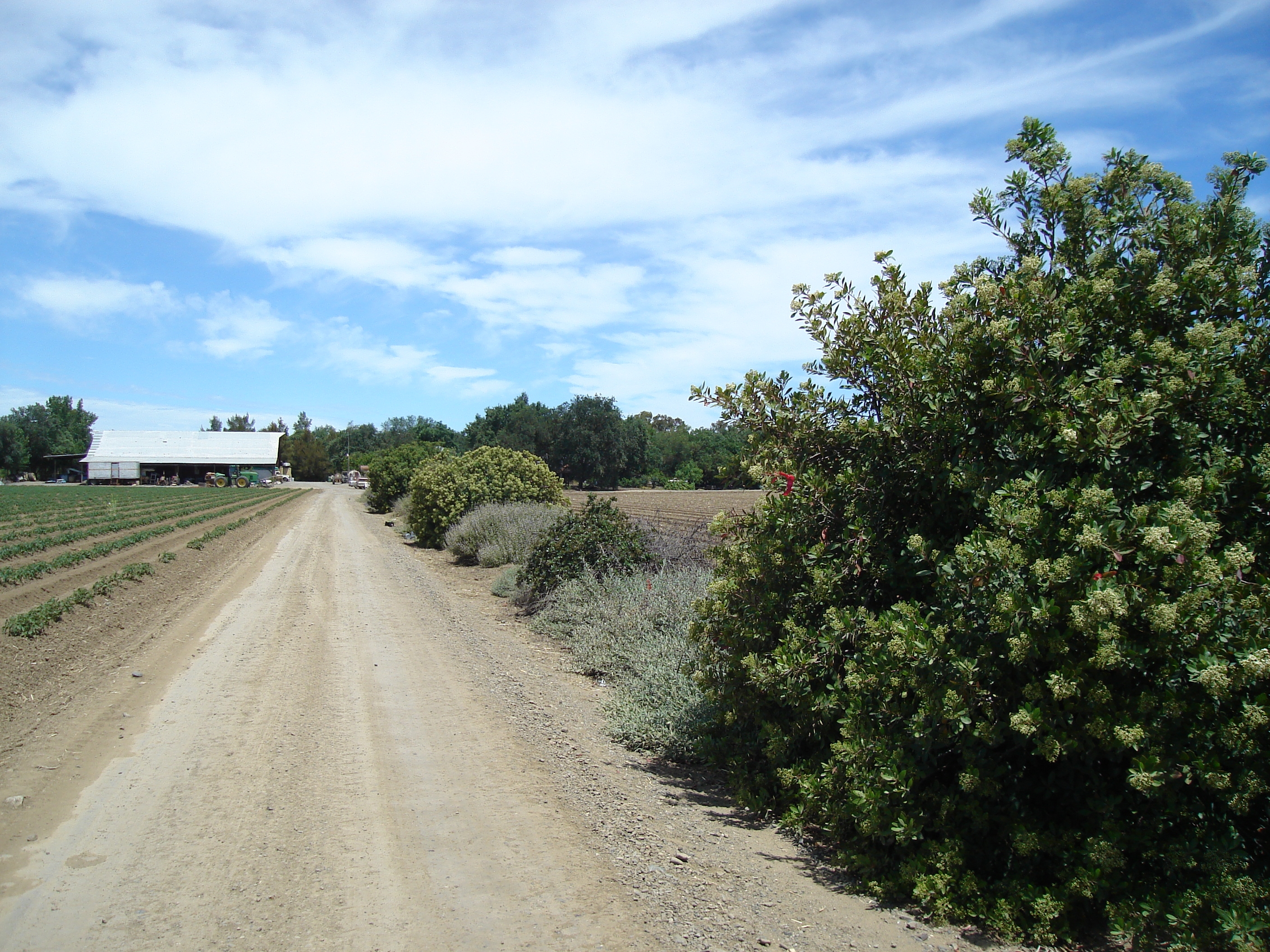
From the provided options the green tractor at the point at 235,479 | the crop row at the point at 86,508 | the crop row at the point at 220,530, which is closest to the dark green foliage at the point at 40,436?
the green tractor at the point at 235,479

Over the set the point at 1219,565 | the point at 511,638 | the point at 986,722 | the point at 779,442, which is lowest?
the point at 511,638

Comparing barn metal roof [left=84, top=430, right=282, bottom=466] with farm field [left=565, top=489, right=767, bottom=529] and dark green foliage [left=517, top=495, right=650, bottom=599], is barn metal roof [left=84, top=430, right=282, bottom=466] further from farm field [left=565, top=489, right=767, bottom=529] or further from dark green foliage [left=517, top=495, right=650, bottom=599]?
dark green foliage [left=517, top=495, right=650, bottom=599]

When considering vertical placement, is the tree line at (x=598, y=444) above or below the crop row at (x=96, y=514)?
above

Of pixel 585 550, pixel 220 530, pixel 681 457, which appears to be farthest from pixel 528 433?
pixel 585 550

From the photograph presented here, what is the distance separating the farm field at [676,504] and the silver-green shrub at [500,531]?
1.19 meters

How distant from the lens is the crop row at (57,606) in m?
9.99

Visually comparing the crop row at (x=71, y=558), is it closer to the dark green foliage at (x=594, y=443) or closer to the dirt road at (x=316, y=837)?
the dirt road at (x=316, y=837)

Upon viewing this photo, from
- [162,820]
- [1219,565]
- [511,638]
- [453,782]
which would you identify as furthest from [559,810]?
[511,638]

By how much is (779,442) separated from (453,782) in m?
3.43

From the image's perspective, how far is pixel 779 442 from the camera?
5539mm

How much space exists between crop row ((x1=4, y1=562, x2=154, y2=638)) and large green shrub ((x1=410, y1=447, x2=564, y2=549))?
920 centimetres

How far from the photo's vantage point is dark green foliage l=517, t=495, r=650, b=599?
1288 cm

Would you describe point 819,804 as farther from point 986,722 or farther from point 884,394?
point 884,394

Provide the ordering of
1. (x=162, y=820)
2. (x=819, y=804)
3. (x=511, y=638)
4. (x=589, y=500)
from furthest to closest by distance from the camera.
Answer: (x=589, y=500)
(x=511, y=638)
(x=162, y=820)
(x=819, y=804)
